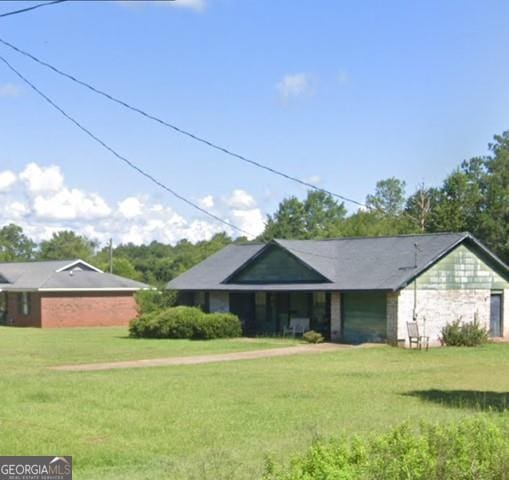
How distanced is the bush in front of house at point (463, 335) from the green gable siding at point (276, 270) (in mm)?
5883

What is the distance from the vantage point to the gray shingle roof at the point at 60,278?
174ft

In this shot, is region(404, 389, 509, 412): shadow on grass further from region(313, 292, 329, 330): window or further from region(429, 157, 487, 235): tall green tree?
region(429, 157, 487, 235): tall green tree

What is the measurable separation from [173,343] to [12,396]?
18183mm

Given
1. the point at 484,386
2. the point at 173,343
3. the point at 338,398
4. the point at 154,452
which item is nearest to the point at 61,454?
the point at 154,452

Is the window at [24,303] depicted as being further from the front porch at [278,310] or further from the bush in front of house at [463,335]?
the bush in front of house at [463,335]

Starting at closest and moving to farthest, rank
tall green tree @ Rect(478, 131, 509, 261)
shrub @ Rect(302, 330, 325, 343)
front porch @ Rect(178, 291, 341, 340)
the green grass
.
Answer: the green grass, shrub @ Rect(302, 330, 325, 343), front porch @ Rect(178, 291, 341, 340), tall green tree @ Rect(478, 131, 509, 261)

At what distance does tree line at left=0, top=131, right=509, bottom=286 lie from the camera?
6650 centimetres

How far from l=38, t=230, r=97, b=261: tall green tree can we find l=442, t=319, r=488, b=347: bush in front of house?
8364 cm

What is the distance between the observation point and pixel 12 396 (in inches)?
723

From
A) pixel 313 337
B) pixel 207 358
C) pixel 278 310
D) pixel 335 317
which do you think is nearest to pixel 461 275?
pixel 335 317

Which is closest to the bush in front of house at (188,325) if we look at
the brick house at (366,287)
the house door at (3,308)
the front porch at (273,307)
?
the brick house at (366,287)

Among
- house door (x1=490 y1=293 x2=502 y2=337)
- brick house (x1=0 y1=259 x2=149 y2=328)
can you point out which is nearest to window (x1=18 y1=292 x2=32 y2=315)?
brick house (x1=0 y1=259 x2=149 y2=328)

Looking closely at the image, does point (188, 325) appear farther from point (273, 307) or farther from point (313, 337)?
point (313, 337)

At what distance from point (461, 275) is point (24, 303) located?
28.4 m
